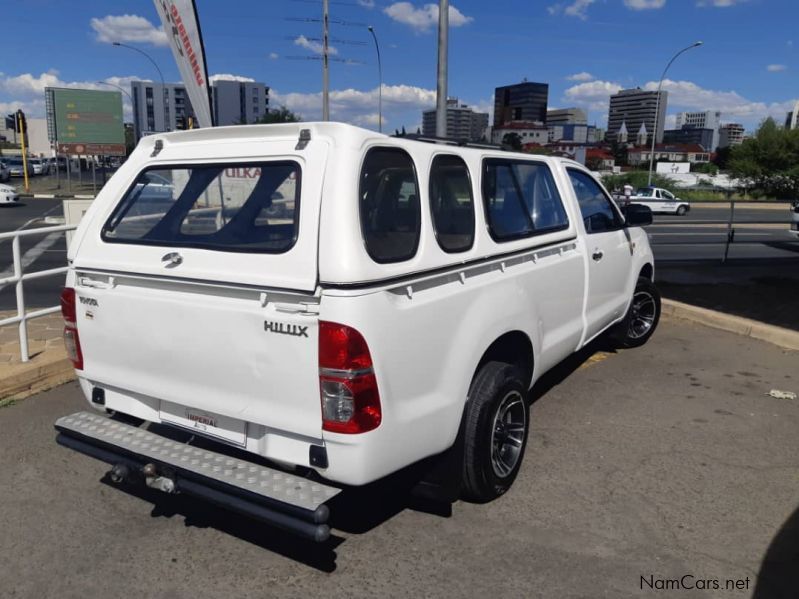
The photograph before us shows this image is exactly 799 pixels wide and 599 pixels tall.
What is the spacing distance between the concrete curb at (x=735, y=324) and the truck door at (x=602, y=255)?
6.70 feet

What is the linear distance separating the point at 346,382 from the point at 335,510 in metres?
1.35

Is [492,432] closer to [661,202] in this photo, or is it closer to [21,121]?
[661,202]

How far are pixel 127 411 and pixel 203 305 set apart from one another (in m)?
0.91

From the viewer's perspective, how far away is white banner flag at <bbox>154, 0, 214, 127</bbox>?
9.43m

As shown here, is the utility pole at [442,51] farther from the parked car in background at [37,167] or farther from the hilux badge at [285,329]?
the parked car in background at [37,167]

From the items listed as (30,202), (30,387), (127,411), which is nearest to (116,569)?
(127,411)

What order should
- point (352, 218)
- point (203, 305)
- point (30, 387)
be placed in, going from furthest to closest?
point (30, 387) < point (203, 305) < point (352, 218)

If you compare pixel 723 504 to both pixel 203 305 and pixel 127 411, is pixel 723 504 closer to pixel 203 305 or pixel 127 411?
pixel 203 305

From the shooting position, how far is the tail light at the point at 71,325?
3.53 m

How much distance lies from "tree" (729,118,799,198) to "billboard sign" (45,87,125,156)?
50.5 metres

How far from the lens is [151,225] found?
142 inches

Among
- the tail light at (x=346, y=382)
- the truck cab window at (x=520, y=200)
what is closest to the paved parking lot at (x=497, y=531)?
Answer: the tail light at (x=346, y=382)

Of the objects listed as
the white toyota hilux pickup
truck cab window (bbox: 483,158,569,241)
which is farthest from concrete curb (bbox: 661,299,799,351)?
the white toyota hilux pickup

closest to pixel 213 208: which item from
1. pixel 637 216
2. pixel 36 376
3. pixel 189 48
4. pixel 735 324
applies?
pixel 36 376
